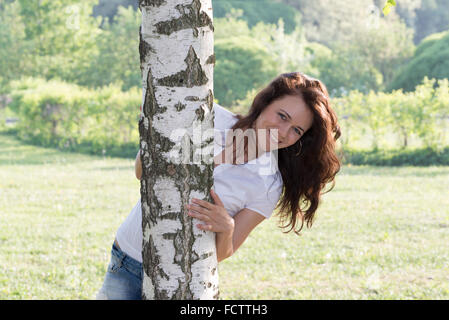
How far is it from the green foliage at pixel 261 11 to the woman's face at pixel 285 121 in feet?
113

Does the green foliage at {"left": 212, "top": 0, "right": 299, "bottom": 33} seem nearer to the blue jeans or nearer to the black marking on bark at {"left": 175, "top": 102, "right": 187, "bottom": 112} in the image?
the blue jeans

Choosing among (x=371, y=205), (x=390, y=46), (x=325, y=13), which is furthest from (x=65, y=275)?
(x=325, y=13)

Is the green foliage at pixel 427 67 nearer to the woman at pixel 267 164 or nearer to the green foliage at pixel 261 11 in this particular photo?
the green foliage at pixel 261 11

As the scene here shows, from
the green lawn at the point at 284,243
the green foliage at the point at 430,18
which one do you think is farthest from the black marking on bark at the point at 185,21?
the green foliage at the point at 430,18

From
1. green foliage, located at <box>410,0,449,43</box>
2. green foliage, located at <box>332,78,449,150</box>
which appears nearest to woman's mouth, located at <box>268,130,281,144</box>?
green foliage, located at <box>332,78,449,150</box>

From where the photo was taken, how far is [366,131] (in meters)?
12.5

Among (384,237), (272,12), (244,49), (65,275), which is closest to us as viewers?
(65,275)

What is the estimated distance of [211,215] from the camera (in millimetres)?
1738

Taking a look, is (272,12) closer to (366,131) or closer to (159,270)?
(366,131)

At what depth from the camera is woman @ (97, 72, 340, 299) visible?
82.7 inches

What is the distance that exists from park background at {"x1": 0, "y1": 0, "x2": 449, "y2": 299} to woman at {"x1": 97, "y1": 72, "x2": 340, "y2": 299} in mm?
487

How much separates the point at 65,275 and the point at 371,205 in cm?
455

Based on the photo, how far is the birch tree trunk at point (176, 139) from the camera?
166cm

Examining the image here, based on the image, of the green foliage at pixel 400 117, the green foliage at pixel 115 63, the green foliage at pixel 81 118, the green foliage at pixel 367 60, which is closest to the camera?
the green foliage at pixel 400 117
